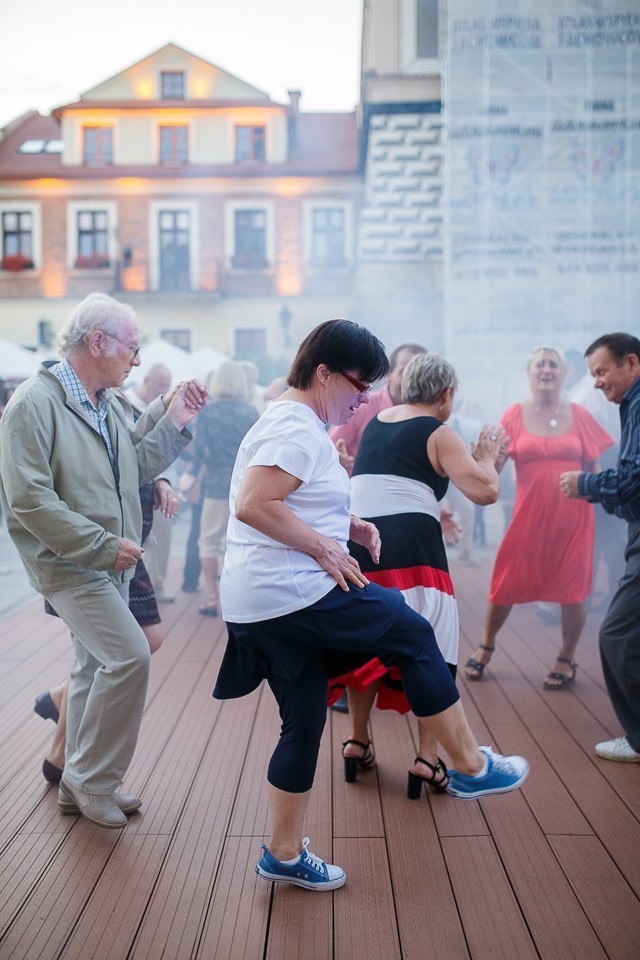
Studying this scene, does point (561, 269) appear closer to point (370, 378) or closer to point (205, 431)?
point (205, 431)

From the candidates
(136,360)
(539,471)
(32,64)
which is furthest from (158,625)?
(32,64)

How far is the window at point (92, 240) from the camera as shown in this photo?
30.0 feet

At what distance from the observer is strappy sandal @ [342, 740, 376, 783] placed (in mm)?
2846

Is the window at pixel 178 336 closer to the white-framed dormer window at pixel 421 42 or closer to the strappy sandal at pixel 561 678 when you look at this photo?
the white-framed dormer window at pixel 421 42

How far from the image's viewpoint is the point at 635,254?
7.59 meters

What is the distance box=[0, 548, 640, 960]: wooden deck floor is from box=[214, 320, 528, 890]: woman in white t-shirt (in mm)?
258

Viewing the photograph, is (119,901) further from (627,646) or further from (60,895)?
(627,646)

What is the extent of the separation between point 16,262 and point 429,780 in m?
7.71

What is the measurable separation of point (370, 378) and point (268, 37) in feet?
21.3

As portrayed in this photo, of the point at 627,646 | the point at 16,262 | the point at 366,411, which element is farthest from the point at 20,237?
the point at 627,646

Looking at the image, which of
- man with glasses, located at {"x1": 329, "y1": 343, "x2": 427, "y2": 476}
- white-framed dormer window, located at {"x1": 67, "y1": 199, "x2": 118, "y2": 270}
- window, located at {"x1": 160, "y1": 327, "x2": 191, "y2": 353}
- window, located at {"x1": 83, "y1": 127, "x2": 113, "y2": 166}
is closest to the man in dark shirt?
man with glasses, located at {"x1": 329, "y1": 343, "x2": 427, "y2": 476}

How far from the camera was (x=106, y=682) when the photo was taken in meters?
2.41

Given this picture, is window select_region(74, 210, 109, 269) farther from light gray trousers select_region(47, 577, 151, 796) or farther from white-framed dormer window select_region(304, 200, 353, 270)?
light gray trousers select_region(47, 577, 151, 796)

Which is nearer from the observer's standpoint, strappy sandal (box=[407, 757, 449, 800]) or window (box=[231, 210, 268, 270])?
strappy sandal (box=[407, 757, 449, 800])
